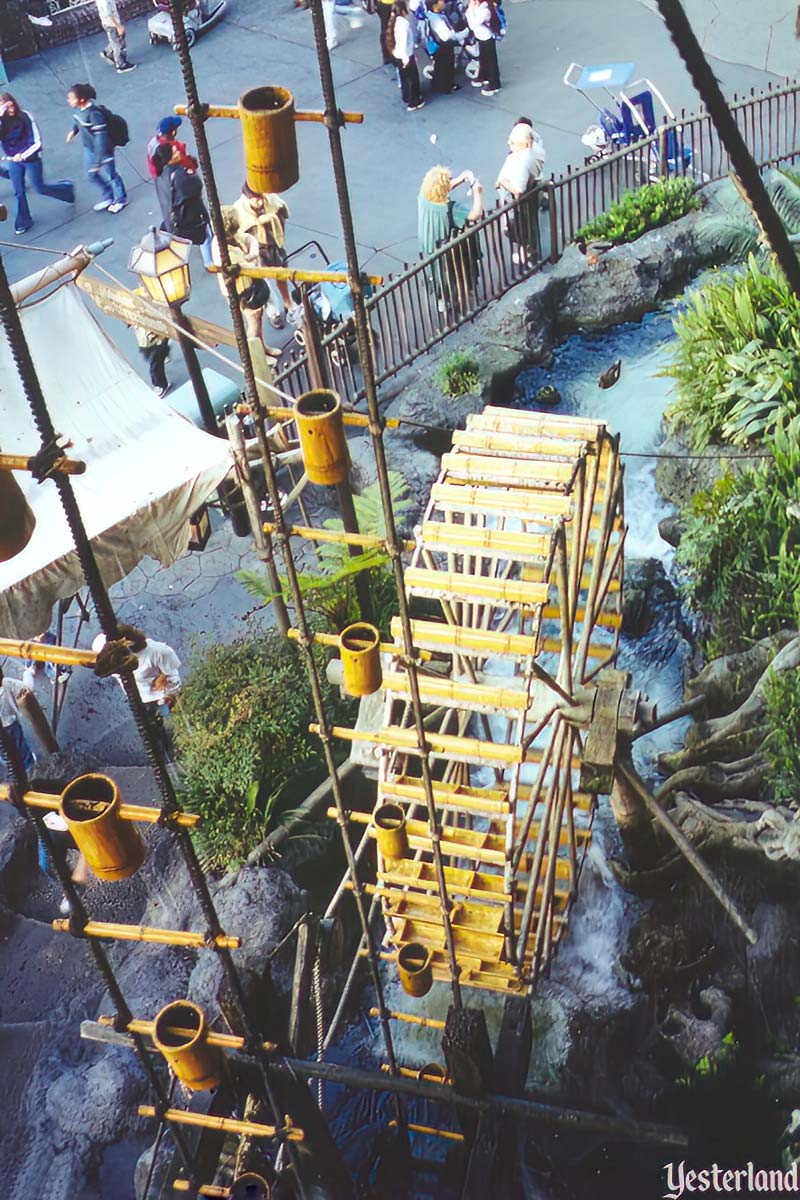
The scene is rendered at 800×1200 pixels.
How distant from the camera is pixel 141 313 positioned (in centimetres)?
891

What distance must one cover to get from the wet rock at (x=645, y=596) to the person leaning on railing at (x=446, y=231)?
3356mm

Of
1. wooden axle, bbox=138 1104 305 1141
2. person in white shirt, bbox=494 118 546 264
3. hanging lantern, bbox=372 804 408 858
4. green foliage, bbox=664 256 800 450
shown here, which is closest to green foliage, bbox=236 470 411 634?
green foliage, bbox=664 256 800 450

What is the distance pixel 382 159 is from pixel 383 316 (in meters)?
3.74

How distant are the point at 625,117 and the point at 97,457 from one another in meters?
8.36

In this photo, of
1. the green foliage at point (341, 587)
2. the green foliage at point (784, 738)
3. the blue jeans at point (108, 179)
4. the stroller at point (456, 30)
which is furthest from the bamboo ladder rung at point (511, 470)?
the stroller at point (456, 30)

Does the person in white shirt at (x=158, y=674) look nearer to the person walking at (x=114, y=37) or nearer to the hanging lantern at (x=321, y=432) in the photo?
the hanging lantern at (x=321, y=432)

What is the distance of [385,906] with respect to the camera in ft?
26.3

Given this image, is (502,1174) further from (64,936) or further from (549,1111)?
(64,936)

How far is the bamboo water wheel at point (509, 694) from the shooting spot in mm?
7301

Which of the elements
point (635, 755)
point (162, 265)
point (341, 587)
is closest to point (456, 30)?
point (162, 265)

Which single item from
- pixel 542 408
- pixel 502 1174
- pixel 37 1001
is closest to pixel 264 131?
pixel 502 1174

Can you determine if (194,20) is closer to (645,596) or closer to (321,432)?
(645,596)

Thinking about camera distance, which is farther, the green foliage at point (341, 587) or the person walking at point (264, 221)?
the person walking at point (264, 221)

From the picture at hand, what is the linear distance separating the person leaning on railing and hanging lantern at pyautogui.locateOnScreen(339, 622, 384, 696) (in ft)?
26.0
